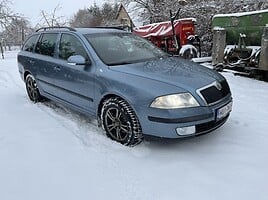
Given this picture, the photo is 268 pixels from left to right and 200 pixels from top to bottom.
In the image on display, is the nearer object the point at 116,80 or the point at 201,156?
the point at 201,156

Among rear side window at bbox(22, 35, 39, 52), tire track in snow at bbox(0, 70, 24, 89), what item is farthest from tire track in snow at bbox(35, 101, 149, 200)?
tire track in snow at bbox(0, 70, 24, 89)

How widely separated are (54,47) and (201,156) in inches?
122

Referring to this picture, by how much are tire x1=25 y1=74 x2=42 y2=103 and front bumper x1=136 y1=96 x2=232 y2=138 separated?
10.5 feet

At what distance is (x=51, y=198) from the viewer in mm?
2693

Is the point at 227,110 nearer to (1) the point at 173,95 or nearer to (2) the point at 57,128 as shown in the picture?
(1) the point at 173,95

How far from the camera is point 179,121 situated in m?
3.20

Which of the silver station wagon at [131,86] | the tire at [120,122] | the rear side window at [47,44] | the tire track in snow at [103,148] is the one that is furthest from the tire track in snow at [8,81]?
the tire at [120,122]

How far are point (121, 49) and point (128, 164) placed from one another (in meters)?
1.83

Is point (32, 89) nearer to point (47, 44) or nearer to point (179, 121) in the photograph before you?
point (47, 44)

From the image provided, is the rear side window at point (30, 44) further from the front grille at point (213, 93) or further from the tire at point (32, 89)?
the front grille at point (213, 93)

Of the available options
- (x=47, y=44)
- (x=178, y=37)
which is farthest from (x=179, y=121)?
(x=178, y=37)

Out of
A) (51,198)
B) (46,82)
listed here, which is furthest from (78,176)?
(46,82)

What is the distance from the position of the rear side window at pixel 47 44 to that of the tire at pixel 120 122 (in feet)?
6.19

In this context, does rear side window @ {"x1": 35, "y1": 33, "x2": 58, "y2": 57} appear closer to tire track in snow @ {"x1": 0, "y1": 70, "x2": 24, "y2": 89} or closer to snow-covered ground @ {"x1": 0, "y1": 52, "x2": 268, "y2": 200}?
snow-covered ground @ {"x1": 0, "y1": 52, "x2": 268, "y2": 200}
